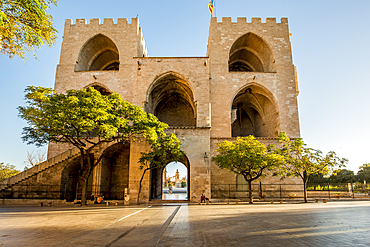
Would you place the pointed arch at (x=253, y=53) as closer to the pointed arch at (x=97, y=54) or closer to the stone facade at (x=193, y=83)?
the stone facade at (x=193, y=83)

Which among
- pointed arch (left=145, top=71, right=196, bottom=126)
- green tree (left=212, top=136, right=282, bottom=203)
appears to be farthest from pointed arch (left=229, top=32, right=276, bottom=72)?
green tree (left=212, top=136, right=282, bottom=203)

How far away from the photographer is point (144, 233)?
6.71 metres

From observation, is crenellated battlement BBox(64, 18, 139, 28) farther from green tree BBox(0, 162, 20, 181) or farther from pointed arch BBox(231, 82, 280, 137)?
green tree BBox(0, 162, 20, 181)

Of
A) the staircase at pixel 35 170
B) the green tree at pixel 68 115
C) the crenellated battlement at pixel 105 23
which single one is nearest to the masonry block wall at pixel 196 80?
the crenellated battlement at pixel 105 23

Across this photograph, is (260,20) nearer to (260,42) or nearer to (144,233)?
(260,42)

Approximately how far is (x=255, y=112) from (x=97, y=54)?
18983 mm

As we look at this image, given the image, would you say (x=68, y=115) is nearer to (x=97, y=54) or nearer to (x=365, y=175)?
(x=97, y=54)

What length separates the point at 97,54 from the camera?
26797 mm

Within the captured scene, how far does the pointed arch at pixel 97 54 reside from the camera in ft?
81.5

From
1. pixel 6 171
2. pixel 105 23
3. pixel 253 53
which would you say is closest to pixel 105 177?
pixel 105 23

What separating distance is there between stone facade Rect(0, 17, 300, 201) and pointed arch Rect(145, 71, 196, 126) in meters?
0.17

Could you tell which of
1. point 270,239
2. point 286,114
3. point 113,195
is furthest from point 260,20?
point 270,239

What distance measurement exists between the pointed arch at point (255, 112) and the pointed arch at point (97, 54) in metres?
14.2

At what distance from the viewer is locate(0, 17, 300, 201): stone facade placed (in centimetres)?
2008
